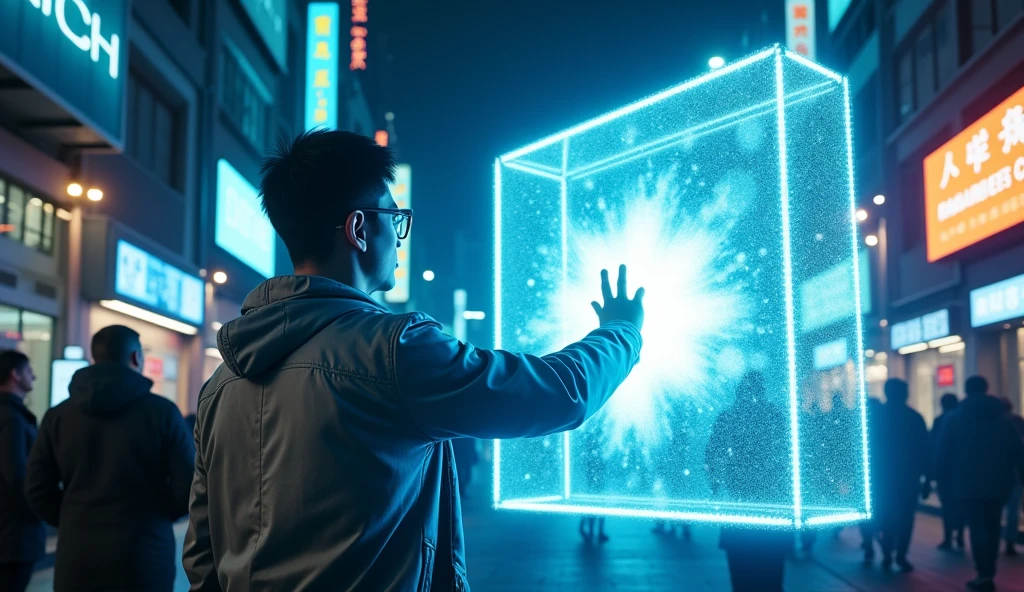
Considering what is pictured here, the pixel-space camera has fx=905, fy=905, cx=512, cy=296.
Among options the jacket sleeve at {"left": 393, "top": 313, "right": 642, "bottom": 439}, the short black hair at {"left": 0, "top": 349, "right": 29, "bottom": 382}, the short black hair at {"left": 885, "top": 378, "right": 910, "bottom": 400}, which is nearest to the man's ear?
the jacket sleeve at {"left": 393, "top": 313, "right": 642, "bottom": 439}

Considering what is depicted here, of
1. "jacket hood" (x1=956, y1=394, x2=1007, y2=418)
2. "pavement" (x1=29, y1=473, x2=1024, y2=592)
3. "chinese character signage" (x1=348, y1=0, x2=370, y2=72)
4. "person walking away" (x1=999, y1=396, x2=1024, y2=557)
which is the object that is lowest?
"pavement" (x1=29, y1=473, x2=1024, y2=592)

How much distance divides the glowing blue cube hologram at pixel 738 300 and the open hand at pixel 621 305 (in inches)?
17.6

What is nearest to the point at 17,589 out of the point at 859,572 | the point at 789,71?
the point at 789,71

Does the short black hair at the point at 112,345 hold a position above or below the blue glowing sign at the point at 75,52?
below

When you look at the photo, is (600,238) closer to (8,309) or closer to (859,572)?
(859,572)

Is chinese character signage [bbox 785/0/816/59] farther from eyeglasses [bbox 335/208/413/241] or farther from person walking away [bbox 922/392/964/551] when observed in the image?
eyeglasses [bbox 335/208/413/241]

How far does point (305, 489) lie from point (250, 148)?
21967 mm

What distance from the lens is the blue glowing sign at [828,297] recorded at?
2271mm

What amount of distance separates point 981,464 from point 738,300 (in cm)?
759

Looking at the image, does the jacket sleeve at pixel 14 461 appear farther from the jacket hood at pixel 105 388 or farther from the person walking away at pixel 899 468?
the person walking away at pixel 899 468

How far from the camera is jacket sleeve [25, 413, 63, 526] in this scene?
158 inches

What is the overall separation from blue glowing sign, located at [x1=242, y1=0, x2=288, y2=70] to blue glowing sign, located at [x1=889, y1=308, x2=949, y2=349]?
626 inches

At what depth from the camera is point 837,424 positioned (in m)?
2.31

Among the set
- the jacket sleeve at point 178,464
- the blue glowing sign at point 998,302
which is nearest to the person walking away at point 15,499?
the jacket sleeve at point 178,464
